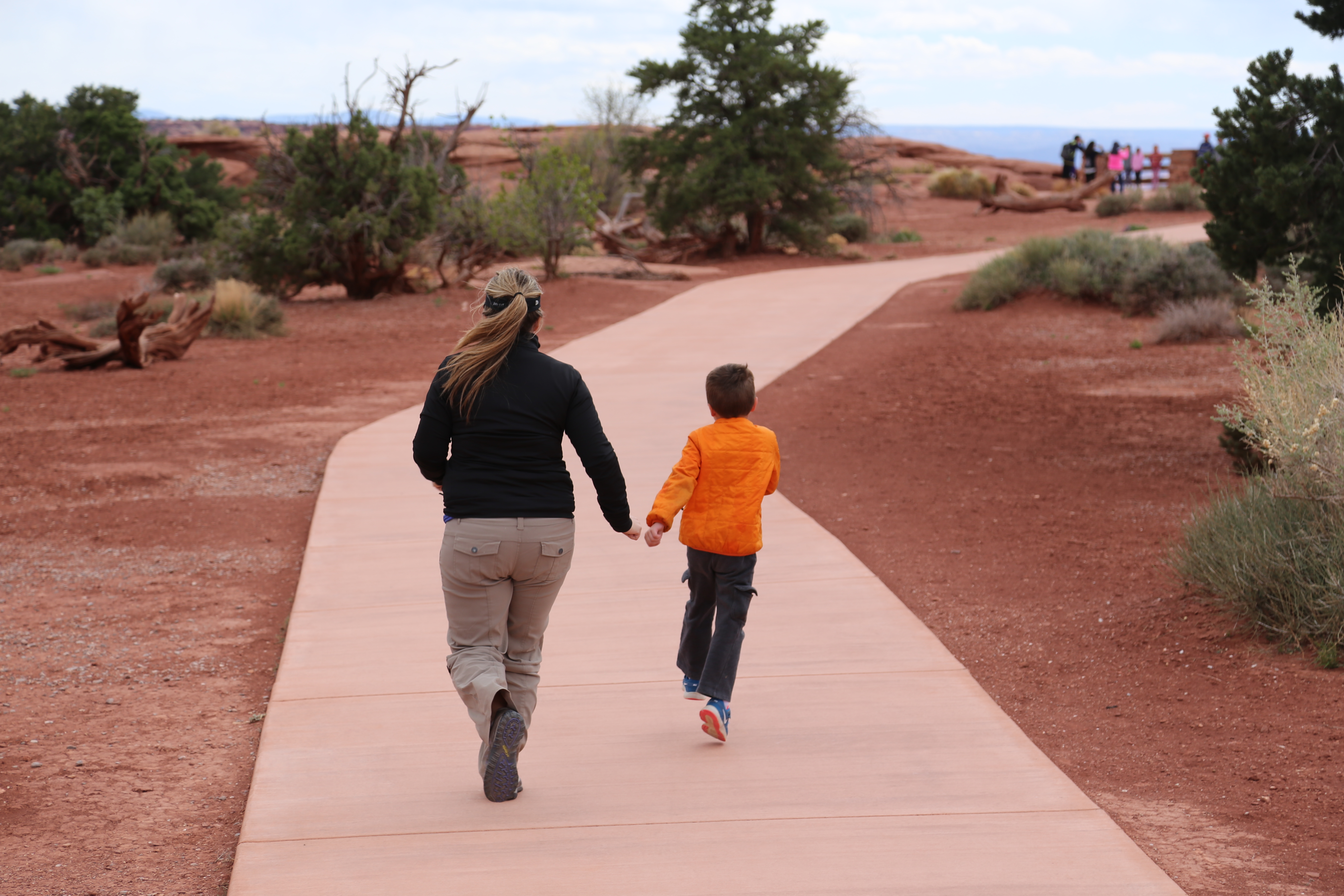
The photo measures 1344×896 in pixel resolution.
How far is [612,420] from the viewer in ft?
39.3

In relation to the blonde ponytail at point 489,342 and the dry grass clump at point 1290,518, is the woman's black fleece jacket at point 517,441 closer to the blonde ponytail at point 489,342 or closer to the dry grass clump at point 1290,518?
the blonde ponytail at point 489,342

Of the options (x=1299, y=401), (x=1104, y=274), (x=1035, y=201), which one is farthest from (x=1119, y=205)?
(x=1299, y=401)

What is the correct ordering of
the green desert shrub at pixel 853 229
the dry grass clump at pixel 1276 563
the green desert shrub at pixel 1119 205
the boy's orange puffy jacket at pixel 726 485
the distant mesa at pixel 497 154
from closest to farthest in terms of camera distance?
the boy's orange puffy jacket at pixel 726 485
the dry grass clump at pixel 1276 563
the green desert shrub at pixel 853 229
the green desert shrub at pixel 1119 205
the distant mesa at pixel 497 154

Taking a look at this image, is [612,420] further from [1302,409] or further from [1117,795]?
[1117,795]

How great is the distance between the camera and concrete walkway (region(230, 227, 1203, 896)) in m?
3.86

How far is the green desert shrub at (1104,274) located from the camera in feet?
65.9

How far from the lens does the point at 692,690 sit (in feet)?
16.0

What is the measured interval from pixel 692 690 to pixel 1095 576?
10.8ft

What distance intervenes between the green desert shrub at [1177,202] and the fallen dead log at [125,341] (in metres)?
31.3

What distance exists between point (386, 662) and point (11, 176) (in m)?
33.4

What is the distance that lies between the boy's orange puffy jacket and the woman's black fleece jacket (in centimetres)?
50

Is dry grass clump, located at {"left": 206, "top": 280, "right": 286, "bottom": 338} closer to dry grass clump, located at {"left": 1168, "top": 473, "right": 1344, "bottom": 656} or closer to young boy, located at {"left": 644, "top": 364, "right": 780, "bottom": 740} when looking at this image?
dry grass clump, located at {"left": 1168, "top": 473, "right": 1344, "bottom": 656}

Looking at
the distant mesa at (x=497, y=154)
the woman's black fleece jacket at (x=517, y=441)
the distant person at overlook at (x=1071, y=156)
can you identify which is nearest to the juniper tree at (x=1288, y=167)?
the woman's black fleece jacket at (x=517, y=441)

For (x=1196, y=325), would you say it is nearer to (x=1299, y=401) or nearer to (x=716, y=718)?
(x=1299, y=401)
